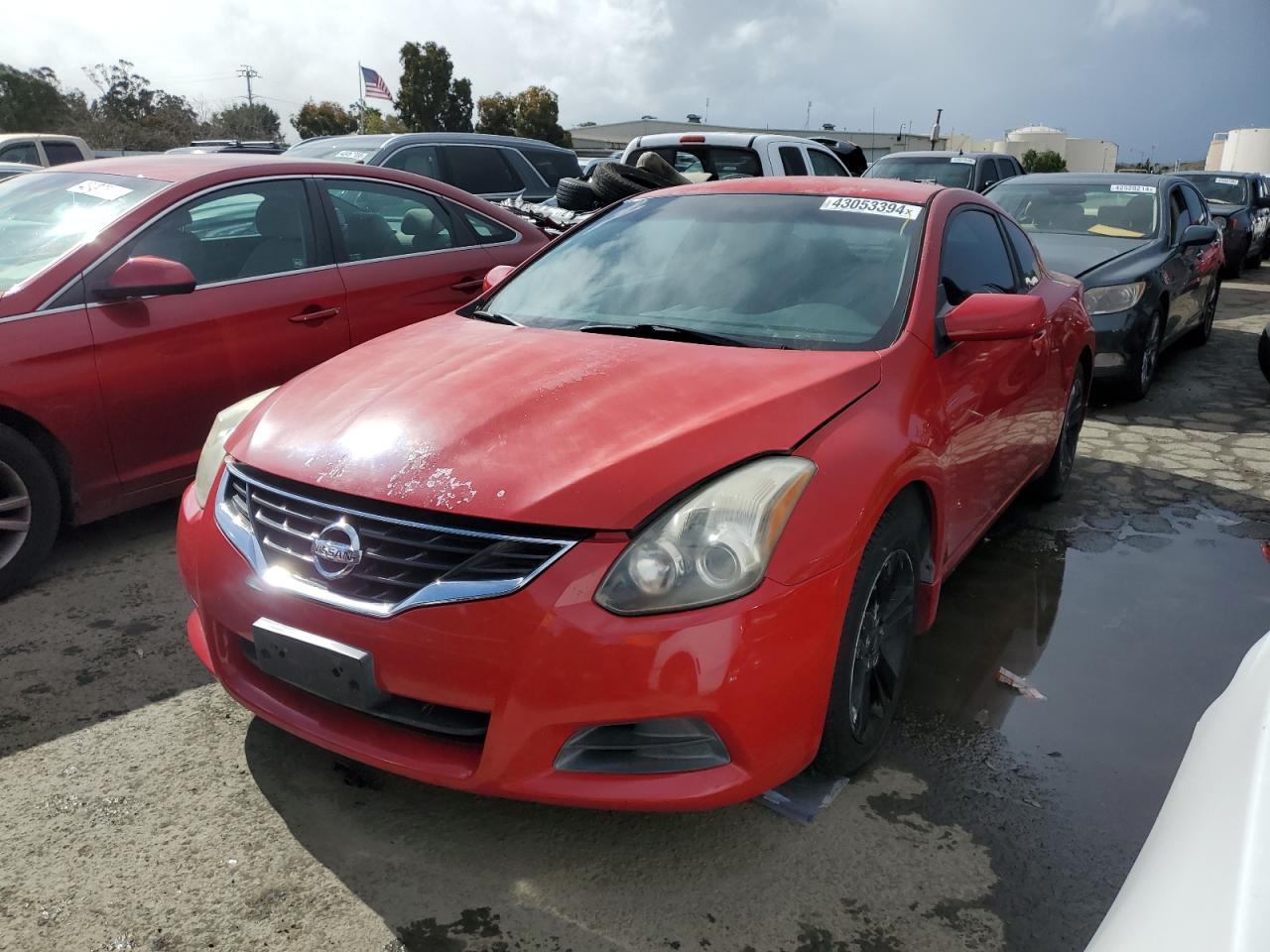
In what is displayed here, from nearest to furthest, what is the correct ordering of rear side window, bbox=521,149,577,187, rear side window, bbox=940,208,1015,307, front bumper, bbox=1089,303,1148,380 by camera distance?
rear side window, bbox=940,208,1015,307 → front bumper, bbox=1089,303,1148,380 → rear side window, bbox=521,149,577,187

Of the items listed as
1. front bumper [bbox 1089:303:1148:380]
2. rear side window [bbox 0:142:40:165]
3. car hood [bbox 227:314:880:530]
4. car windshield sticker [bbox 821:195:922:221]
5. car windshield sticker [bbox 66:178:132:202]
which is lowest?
front bumper [bbox 1089:303:1148:380]

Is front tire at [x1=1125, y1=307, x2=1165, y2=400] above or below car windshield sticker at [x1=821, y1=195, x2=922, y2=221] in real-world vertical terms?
below

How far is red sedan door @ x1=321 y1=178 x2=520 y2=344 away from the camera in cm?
465

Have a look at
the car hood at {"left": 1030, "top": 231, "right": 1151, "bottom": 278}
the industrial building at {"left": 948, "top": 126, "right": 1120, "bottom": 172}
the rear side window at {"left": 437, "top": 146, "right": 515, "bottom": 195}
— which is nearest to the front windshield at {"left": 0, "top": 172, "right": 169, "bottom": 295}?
the rear side window at {"left": 437, "top": 146, "right": 515, "bottom": 195}

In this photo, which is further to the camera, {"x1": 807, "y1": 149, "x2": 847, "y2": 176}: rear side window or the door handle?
{"x1": 807, "y1": 149, "x2": 847, "y2": 176}: rear side window

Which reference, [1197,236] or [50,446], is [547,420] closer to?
[50,446]

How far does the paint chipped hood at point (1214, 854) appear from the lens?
96cm

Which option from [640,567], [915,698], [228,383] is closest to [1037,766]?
A: [915,698]

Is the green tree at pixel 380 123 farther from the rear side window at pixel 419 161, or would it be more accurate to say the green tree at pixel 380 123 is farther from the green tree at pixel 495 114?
the rear side window at pixel 419 161

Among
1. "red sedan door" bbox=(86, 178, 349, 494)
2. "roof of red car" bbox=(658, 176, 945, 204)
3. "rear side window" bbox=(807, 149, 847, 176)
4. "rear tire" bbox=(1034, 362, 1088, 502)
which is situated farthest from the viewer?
"rear side window" bbox=(807, 149, 847, 176)

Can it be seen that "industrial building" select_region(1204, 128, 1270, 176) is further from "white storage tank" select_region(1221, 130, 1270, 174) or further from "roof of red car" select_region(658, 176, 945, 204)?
"roof of red car" select_region(658, 176, 945, 204)

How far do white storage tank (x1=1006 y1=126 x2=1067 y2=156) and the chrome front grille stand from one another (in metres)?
77.7

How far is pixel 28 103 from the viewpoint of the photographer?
42.3 metres

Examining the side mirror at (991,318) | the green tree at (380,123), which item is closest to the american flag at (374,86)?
the green tree at (380,123)
